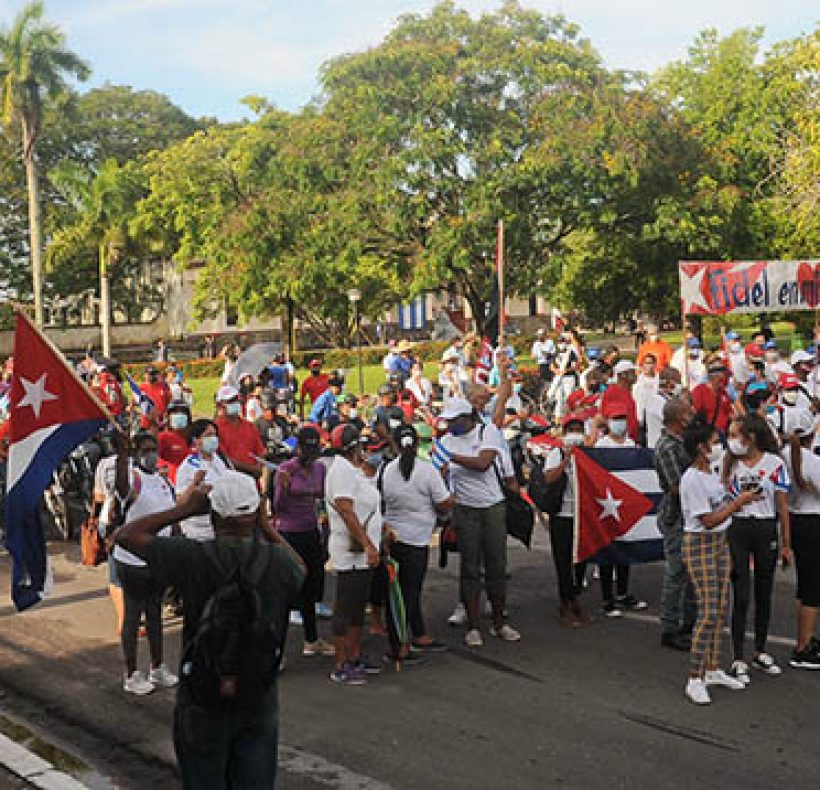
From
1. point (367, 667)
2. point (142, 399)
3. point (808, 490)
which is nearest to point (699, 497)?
point (808, 490)


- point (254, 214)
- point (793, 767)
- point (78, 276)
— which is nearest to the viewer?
point (793, 767)

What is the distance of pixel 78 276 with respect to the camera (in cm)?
5350

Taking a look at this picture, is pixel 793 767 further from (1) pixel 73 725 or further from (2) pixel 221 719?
(1) pixel 73 725

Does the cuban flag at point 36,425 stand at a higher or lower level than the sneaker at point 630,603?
higher

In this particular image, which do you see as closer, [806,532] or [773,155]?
[806,532]

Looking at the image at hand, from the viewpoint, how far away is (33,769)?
6.20 metres

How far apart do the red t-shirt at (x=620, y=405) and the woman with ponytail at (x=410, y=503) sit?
8.30 ft

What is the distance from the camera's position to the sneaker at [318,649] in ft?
26.9

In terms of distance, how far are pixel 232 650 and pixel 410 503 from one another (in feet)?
12.5

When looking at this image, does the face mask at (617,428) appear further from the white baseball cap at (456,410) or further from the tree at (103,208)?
the tree at (103,208)

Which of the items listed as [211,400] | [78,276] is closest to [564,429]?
[211,400]

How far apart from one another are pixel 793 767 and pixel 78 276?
169 ft

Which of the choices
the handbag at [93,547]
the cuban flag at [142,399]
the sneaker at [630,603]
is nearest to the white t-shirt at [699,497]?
the sneaker at [630,603]

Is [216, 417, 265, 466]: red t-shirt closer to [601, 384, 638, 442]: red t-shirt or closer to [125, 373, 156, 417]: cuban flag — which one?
[601, 384, 638, 442]: red t-shirt
